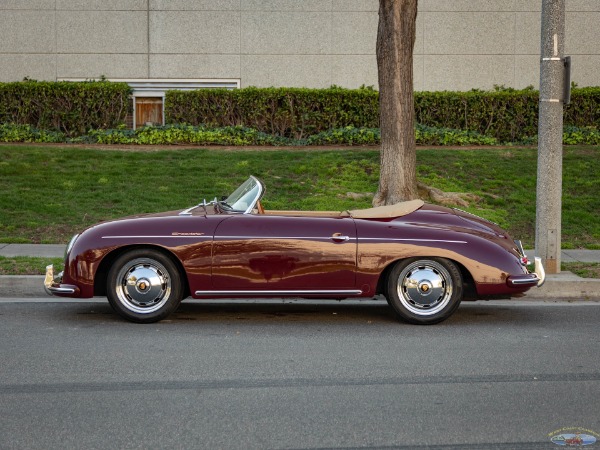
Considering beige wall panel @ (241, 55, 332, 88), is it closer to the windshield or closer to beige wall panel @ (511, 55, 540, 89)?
beige wall panel @ (511, 55, 540, 89)

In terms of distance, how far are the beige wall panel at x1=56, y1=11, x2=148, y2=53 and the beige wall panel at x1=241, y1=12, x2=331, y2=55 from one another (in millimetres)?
2384

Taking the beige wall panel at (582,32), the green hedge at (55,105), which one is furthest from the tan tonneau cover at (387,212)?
the beige wall panel at (582,32)

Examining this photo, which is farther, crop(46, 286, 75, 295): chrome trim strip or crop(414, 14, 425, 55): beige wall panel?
crop(414, 14, 425, 55): beige wall panel

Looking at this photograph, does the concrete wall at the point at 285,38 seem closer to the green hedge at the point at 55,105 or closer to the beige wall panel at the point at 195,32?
the beige wall panel at the point at 195,32

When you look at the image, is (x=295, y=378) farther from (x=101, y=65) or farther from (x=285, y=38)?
(x=101, y=65)

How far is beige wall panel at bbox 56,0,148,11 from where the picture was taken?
21.0 metres

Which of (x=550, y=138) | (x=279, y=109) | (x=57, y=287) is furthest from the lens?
(x=279, y=109)

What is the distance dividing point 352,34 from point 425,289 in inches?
538

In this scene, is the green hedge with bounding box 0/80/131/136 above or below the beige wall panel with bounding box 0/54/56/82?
below

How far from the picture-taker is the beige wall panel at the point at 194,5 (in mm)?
21031

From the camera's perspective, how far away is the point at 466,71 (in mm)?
21125

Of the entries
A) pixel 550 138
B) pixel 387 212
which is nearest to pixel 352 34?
pixel 550 138

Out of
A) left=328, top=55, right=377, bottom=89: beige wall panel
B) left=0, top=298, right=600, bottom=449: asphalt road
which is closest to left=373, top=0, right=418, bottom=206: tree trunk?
left=0, top=298, right=600, bottom=449: asphalt road

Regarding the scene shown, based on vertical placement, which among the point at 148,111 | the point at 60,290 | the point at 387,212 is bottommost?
the point at 60,290
